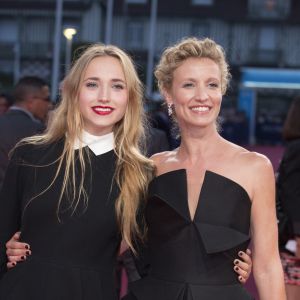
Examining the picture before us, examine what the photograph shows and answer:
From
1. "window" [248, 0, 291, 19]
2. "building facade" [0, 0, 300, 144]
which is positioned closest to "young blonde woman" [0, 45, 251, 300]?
"building facade" [0, 0, 300, 144]

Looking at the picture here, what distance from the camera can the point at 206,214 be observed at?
2.48 metres

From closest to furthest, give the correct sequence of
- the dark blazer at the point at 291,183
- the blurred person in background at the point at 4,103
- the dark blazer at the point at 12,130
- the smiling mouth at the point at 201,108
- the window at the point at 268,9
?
the smiling mouth at the point at 201,108, the dark blazer at the point at 291,183, the dark blazer at the point at 12,130, the blurred person in background at the point at 4,103, the window at the point at 268,9

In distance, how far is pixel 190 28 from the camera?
3806 centimetres

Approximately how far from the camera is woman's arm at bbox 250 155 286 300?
8.06ft

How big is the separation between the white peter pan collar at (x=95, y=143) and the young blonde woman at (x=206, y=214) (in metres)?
0.29

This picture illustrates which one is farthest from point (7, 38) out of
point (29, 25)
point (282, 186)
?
point (282, 186)

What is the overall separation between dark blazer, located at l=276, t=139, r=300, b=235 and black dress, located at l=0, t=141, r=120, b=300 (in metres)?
1.74

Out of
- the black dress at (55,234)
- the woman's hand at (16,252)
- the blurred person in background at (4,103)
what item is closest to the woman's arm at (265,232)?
the black dress at (55,234)

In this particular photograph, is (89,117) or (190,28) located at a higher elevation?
(190,28)

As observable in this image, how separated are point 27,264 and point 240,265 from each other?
0.82 meters

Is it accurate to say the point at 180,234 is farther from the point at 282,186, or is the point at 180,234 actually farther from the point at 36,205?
the point at 282,186

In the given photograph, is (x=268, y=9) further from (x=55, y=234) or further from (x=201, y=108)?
(x=55, y=234)

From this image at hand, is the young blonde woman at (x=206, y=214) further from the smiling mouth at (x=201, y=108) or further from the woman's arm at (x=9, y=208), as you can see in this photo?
the woman's arm at (x=9, y=208)

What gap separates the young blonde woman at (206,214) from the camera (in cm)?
245
